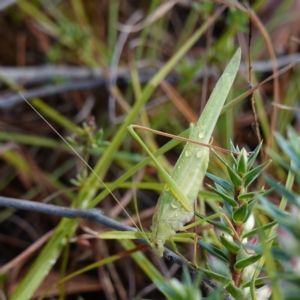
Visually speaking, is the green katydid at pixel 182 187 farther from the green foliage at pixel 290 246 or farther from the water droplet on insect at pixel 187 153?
the green foliage at pixel 290 246

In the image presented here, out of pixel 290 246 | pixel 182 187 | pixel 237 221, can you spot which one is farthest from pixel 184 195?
pixel 290 246

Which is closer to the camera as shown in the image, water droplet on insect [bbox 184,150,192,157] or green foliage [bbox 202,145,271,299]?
green foliage [bbox 202,145,271,299]

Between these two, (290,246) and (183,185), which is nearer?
(290,246)

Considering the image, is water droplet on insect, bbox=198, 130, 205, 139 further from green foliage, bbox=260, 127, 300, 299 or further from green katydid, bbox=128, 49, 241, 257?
green foliage, bbox=260, 127, 300, 299

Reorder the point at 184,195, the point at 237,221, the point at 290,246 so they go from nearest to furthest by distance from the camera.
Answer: the point at 290,246 → the point at 237,221 → the point at 184,195

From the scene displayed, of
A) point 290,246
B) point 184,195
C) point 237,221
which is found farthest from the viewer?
point 184,195

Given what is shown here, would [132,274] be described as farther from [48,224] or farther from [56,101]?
[56,101]

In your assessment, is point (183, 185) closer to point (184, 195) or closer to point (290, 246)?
point (184, 195)


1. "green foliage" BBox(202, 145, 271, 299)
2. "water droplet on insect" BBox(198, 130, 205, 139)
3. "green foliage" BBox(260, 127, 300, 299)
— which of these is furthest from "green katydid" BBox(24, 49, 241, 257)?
"green foliage" BBox(260, 127, 300, 299)
